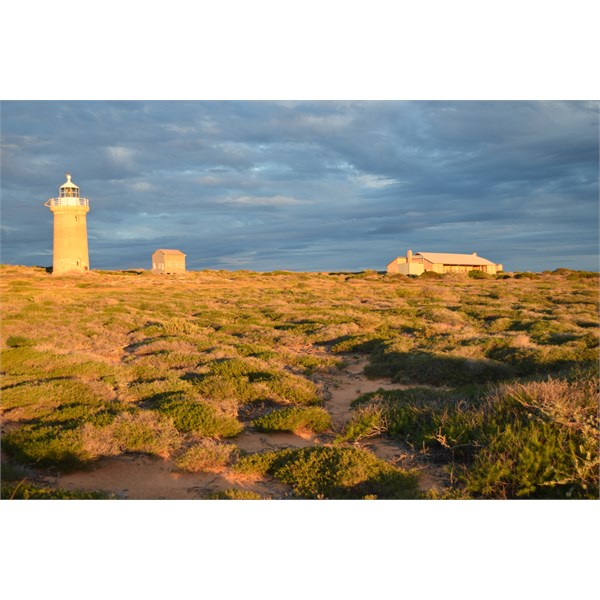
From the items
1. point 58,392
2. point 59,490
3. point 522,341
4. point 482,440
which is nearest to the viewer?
point 59,490

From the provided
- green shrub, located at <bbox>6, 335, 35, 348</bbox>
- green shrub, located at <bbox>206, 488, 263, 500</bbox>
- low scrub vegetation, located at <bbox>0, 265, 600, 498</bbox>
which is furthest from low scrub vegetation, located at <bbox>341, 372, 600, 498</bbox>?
green shrub, located at <bbox>6, 335, 35, 348</bbox>

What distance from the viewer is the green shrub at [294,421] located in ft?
26.0

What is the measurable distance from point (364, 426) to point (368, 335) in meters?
8.09

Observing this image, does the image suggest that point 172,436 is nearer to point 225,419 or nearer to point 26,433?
point 225,419

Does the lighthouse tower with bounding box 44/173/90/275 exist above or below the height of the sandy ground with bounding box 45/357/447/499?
above

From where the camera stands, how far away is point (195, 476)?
611 centimetres

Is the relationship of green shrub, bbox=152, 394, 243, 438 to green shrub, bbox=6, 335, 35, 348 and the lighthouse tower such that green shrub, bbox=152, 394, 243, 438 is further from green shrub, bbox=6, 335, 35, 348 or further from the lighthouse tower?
the lighthouse tower

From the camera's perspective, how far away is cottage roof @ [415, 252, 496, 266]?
69.1 meters

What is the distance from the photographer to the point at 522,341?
1315cm

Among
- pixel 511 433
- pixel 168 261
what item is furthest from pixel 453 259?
pixel 511 433

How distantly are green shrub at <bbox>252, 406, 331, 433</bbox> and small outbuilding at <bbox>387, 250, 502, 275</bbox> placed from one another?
5900cm

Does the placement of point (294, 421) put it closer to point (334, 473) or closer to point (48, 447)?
point (334, 473)

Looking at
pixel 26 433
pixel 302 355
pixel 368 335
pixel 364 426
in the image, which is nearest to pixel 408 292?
pixel 368 335

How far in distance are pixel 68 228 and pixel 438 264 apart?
149 ft
